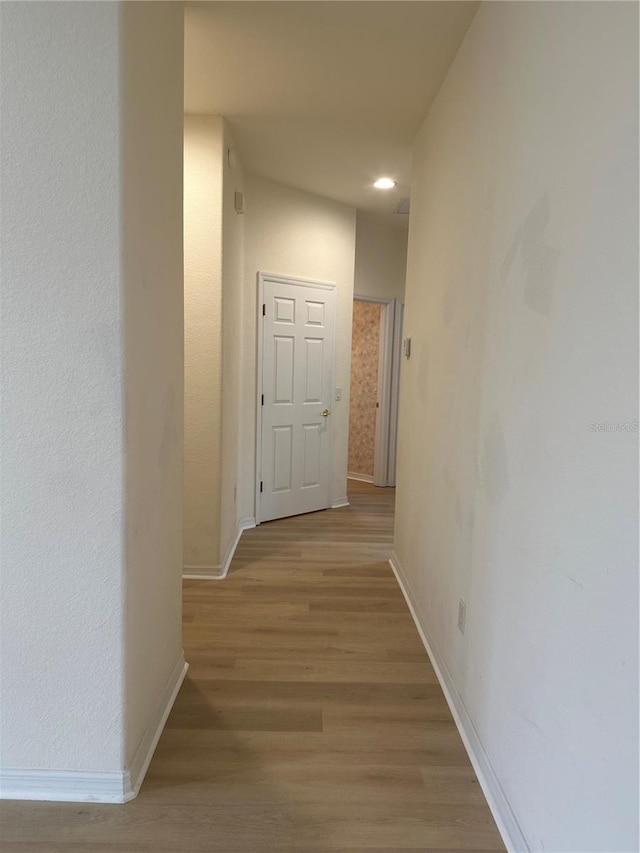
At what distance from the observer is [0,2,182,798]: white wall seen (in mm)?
1365

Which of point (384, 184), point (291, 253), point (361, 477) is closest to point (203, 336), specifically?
point (291, 253)

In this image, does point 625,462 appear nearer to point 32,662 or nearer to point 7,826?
point 32,662

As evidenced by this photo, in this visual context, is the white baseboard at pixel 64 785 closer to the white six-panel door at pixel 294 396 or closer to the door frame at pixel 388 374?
the white six-panel door at pixel 294 396

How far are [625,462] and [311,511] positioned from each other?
3.95 metres

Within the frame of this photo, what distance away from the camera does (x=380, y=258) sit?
5.54m

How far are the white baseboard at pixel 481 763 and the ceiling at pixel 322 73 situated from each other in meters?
2.67

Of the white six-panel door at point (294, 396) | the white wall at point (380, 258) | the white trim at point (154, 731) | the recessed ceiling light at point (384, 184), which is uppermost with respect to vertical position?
the recessed ceiling light at point (384, 184)

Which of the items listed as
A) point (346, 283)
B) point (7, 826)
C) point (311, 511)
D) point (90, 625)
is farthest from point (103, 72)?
point (311, 511)

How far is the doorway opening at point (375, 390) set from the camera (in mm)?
5766

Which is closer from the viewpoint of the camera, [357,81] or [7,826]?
[7,826]

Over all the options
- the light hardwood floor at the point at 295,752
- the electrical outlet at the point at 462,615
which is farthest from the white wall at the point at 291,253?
the electrical outlet at the point at 462,615

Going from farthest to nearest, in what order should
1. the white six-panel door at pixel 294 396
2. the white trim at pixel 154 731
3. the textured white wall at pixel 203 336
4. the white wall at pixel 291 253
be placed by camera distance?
the white six-panel door at pixel 294 396 → the white wall at pixel 291 253 → the textured white wall at pixel 203 336 → the white trim at pixel 154 731

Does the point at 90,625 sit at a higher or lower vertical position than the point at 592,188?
lower

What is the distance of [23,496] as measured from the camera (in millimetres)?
1469
